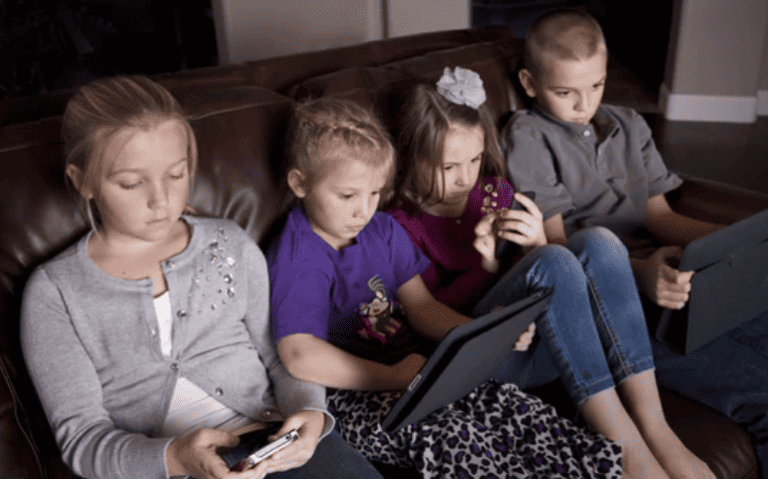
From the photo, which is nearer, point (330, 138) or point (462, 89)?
point (330, 138)

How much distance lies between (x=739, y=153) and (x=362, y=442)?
370 cm

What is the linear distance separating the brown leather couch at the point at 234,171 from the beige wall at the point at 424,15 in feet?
5.50

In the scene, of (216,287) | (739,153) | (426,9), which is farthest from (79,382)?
(739,153)

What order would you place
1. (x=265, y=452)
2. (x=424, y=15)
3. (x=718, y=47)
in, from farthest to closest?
(x=718, y=47) < (x=424, y=15) < (x=265, y=452)

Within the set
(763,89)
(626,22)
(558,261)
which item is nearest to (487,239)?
(558,261)

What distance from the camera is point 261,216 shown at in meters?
1.41

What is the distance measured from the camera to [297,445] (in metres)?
1.08

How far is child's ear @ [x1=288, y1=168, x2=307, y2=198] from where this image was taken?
1.35 meters

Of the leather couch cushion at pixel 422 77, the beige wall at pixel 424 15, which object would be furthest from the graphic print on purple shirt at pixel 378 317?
the beige wall at pixel 424 15

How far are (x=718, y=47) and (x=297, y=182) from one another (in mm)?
4083

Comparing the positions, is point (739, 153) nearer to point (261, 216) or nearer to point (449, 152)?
point (449, 152)

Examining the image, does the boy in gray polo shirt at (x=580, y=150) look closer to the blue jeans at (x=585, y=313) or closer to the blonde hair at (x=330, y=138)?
the blue jeans at (x=585, y=313)

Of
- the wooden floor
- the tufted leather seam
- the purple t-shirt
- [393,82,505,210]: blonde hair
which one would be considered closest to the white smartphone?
the purple t-shirt

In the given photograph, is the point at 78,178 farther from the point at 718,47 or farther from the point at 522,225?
the point at 718,47
